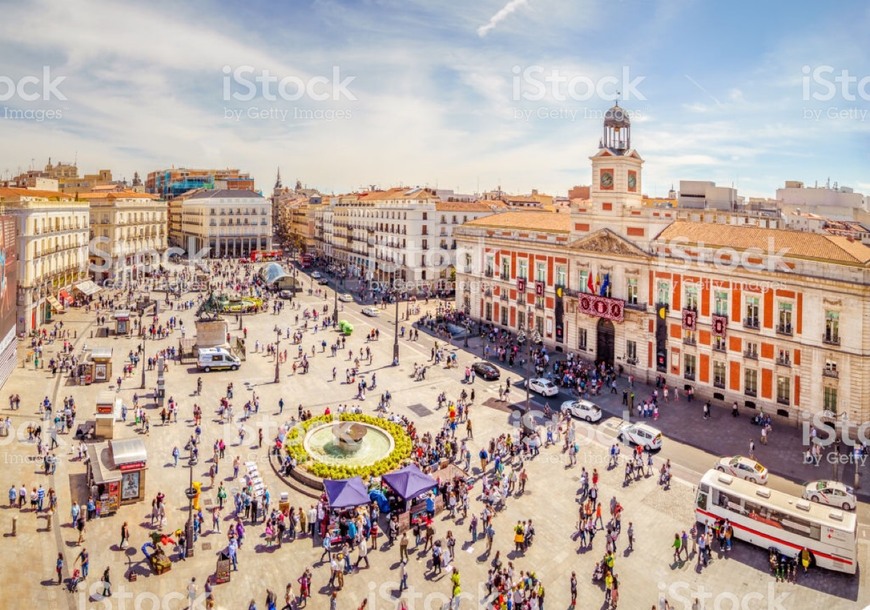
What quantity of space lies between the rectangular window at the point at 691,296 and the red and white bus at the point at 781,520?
18.2 metres

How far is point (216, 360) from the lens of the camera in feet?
152

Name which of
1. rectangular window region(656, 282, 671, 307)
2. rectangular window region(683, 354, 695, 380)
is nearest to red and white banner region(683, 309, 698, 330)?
rectangular window region(656, 282, 671, 307)

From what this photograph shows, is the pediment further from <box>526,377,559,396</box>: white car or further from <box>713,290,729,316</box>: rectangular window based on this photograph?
<box>526,377,559,396</box>: white car

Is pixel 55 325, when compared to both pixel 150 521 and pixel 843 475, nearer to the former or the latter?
pixel 150 521

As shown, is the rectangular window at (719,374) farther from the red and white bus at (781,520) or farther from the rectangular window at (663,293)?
the red and white bus at (781,520)

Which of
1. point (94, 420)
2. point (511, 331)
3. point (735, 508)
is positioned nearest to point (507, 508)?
point (735, 508)

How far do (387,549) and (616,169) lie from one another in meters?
34.6

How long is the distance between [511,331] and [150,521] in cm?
3854

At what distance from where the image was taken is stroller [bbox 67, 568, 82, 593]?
20688 millimetres

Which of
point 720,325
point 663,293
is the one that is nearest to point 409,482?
point 720,325

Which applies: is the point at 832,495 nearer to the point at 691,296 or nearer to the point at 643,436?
the point at 643,436

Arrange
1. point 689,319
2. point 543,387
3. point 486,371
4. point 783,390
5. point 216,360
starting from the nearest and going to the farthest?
1. point 783,390
2. point 689,319
3. point 543,387
4. point 486,371
5. point 216,360

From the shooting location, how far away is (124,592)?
20.9m

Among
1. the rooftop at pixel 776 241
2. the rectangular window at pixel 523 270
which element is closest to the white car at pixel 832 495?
the rooftop at pixel 776 241
